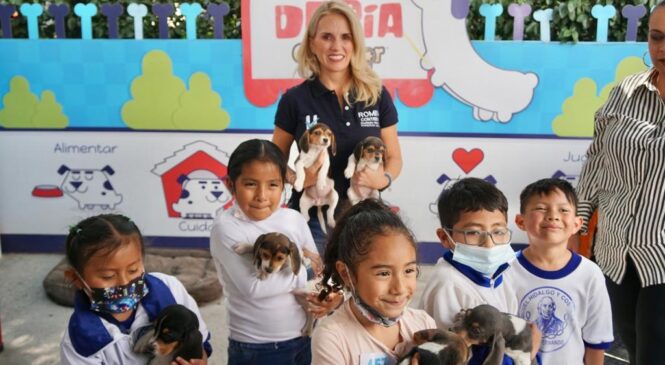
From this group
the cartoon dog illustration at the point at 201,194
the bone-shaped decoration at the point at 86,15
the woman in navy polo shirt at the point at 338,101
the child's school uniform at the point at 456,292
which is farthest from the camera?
the cartoon dog illustration at the point at 201,194

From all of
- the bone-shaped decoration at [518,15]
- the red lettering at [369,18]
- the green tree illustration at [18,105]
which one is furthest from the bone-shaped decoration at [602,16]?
the green tree illustration at [18,105]

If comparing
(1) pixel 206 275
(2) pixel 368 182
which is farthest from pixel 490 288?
(1) pixel 206 275

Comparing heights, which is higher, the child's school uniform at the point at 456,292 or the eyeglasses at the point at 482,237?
the eyeglasses at the point at 482,237

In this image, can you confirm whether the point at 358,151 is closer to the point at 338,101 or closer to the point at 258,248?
the point at 338,101

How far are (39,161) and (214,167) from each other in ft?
4.75

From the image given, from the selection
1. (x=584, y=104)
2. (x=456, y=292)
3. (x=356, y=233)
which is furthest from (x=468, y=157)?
(x=356, y=233)

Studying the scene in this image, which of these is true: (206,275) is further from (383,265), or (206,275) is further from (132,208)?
(383,265)

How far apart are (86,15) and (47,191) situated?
1.48 meters

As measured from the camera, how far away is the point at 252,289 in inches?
90.8

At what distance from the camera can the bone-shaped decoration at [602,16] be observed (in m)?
4.82

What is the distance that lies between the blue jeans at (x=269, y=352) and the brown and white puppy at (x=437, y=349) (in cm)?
72

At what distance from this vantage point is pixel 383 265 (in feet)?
5.89

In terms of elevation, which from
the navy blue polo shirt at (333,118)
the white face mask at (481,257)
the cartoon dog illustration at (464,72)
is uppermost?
the cartoon dog illustration at (464,72)

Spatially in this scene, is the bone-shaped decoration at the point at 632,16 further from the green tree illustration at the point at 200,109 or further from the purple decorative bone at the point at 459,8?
the green tree illustration at the point at 200,109
